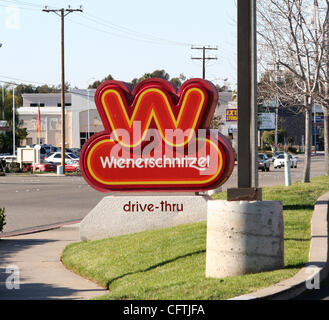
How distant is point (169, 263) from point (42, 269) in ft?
10.0

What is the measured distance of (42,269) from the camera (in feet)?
47.3

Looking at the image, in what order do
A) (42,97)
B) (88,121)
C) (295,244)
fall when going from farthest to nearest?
(42,97), (88,121), (295,244)

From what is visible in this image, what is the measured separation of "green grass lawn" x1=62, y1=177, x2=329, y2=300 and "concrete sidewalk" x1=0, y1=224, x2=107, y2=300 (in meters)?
0.30

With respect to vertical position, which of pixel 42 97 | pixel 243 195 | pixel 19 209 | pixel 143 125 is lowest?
pixel 19 209

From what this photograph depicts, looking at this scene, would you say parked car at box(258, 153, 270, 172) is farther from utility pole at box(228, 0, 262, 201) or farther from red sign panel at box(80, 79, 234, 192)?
utility pole at box(228, 0, 262, 201)

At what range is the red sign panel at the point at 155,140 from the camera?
727 inches

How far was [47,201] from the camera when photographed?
102 ft

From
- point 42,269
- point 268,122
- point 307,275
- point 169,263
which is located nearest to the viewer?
point 307,275

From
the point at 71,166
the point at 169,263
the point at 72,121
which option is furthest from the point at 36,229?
the point at 72,121

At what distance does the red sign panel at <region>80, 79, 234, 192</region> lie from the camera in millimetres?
18453

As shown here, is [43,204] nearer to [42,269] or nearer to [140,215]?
[140,215]
